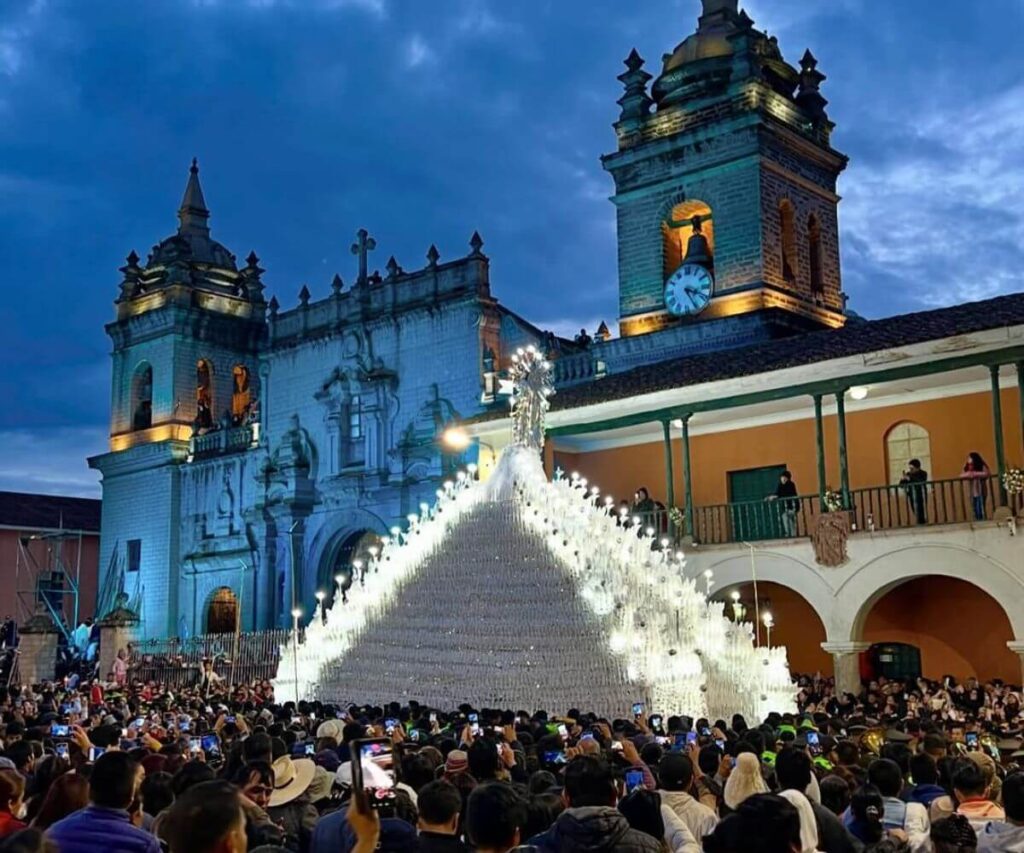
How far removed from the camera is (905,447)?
24.1 meters

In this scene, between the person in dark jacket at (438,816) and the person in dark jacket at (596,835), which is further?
the person in dark jacket at (438,816)

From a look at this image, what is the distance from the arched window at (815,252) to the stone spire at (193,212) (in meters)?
23.7

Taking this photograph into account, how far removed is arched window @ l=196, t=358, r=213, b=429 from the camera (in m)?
42.6

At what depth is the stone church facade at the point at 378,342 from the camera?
30.0m

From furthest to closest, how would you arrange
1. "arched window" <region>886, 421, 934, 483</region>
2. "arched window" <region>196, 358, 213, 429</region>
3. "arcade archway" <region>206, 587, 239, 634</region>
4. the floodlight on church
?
1. "arched window" <region>196, 358, 213, 429</region>
2. "arcade archway" <region>206, 587, 239, 634</region>
3. the floodlight on church
4. "arched window" <region>886, 421, 934, 483</region>

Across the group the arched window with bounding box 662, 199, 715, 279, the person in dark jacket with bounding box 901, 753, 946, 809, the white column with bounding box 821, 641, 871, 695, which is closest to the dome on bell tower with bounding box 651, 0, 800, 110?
the arched window with bounding box 662, 199, 715, 279

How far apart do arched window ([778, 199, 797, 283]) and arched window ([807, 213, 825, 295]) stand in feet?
3.48

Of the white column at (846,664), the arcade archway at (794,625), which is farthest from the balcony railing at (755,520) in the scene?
the white column at (846,664)

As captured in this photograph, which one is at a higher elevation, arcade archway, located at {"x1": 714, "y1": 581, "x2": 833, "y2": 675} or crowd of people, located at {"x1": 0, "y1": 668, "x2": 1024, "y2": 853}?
arcade archway, located at {"x1": 714, "y1": 581, "x2": 833, "y2": 675}

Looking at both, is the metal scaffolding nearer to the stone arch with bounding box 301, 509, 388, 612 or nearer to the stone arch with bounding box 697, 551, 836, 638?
the stone arch with bounding box 301, 509, 388, 612

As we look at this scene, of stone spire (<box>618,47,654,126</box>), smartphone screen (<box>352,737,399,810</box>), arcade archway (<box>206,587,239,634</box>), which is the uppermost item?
stone spire (<box>618,47,654,126</box>)

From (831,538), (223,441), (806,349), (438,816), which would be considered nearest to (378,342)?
(223,441)

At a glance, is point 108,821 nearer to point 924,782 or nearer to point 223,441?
point 924,782

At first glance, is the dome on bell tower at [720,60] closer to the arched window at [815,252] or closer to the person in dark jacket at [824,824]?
the arched window at [815,252]
